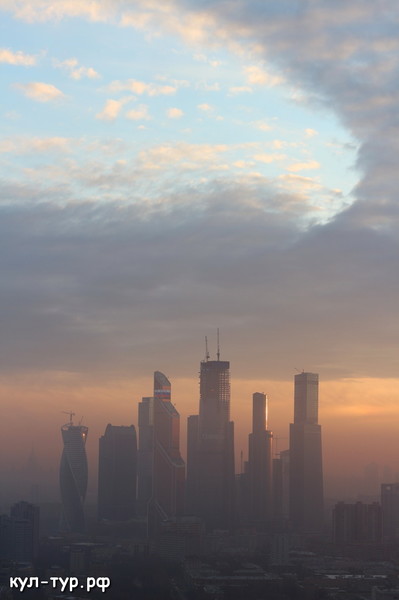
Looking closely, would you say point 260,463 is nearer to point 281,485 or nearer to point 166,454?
point 281,485

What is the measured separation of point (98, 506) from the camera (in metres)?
133

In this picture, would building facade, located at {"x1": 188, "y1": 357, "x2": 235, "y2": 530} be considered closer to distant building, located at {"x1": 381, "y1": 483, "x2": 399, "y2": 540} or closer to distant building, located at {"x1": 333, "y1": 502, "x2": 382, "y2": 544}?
distant building, located at {"x1": 381, "y1": 483, "x2": 399, "y2": 540}

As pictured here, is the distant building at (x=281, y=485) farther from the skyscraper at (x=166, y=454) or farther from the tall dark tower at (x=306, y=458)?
the skyscraper at (x=166, y=454)

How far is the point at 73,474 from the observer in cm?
12756

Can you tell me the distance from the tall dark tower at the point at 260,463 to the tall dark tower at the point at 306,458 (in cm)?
294

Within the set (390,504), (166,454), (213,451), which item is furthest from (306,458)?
(166,454)

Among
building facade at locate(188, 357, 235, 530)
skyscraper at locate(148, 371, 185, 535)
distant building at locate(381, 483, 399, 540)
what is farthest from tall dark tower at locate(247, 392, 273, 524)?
distant building at locate(381, 483, 399, 540)

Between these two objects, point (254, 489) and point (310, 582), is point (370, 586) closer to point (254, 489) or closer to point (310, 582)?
point (310, 582)

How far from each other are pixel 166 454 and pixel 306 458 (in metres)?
20.4

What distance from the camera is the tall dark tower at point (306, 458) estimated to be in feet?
440

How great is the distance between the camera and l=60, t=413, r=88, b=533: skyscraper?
125m

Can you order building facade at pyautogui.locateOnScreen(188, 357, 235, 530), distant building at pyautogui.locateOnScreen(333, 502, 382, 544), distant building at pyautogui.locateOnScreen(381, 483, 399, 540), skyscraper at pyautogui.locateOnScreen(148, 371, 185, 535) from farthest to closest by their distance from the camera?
building facade at pyautogui.locateOnScreen(188, 357, 235, 530)
skyscraper at pyautogui.locateOnScreen(148, 371, 185, 535)
distant building at pyautogui.locateOnScreen(381, 483, 399, 540)
distant building at pyautogui.locateOnScreen(333, 502, 382, 544)

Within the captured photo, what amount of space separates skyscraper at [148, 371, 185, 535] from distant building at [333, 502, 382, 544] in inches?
953

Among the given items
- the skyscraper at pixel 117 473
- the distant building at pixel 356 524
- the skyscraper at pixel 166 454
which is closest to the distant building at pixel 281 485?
the skyscraper at pixel 166 454
